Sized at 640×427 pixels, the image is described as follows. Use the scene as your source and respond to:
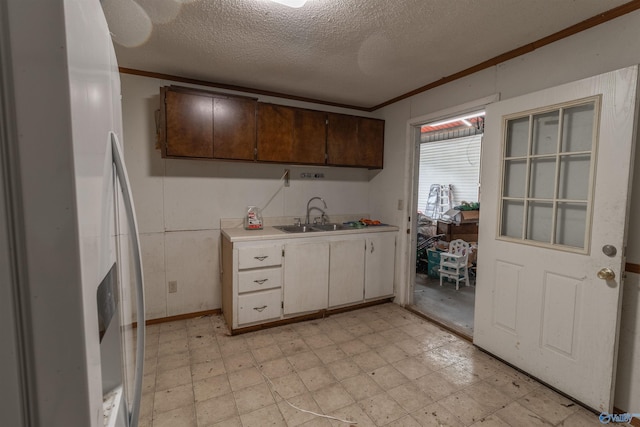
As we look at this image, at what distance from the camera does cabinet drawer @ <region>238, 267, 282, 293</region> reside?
273 centimetres

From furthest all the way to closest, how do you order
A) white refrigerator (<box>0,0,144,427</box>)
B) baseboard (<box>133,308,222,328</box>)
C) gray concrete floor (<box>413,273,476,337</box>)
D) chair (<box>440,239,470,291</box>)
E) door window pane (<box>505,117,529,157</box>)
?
chair (<box>440,239,470,291</box>), gray concrete floor (<box>413,273,476,337</box>), baseboard (<box>133,308,222,328</box>), door window pane (<box>505,117,529,157</box>), white refrigerator (<box>0,0,144,427</box>)

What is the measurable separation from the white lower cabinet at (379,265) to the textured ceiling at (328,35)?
1.71 meters

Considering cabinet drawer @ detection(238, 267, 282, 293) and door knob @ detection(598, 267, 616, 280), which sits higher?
door knob @ detection(598, 267, 616, 280)

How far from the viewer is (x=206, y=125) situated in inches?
109

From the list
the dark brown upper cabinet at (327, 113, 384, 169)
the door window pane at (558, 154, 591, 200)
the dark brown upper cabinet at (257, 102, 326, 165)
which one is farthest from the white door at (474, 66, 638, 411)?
the dark brown upper cabinet at (257, 102, 326, 165)

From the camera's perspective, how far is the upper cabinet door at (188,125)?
2.63 m

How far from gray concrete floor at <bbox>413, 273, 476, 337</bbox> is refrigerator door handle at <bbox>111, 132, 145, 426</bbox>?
8.97ft

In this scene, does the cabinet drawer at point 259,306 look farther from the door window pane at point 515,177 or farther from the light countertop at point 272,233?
the door window pane at point 515,177

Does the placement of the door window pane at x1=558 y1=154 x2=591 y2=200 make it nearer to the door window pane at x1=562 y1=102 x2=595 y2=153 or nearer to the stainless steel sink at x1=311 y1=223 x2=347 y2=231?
the door window pane at x1=562 y1=102 x2=595 y2=153

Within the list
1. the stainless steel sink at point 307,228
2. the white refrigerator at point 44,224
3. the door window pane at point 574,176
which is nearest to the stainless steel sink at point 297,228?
the stainless steel sink at point 307,228

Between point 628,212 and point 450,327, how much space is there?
1720mm

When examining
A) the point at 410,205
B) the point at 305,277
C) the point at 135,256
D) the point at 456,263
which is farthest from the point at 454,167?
the point at 135,256

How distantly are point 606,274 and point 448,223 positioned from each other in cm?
332

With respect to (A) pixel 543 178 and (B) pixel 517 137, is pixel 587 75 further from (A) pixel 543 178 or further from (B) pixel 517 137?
(A) pixel 543 178
